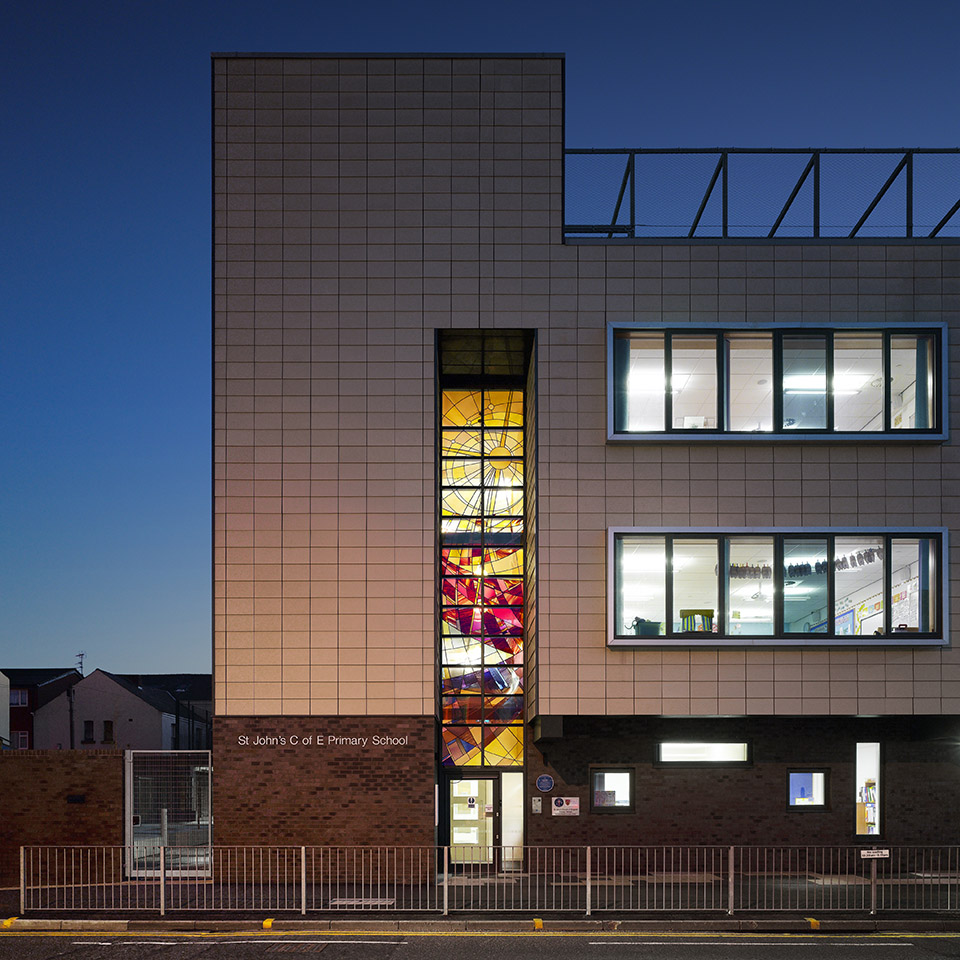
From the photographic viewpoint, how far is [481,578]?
63.9ft

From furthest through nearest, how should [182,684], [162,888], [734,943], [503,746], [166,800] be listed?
[182,684] → [503,746] → [166,800] → [162,888] → [734,943]

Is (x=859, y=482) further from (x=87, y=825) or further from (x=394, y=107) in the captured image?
(x=87, y=825)

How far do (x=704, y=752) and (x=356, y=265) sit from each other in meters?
11.3

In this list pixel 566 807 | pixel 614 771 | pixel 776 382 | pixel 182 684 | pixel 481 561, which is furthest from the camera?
pixel 182 684

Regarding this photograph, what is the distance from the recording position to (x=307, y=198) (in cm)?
1767

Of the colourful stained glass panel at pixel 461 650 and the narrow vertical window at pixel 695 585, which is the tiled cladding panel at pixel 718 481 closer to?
the narrow vertical window at pixel 695 585

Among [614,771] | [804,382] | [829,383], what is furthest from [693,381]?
[614,771]

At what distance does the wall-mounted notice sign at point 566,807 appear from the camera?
57.2ft

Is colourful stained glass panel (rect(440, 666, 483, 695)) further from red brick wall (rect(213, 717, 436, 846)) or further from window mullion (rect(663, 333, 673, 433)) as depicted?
window mullion (rect(663, 333, 673, 433))

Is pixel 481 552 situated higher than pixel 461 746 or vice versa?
pixel 481 552

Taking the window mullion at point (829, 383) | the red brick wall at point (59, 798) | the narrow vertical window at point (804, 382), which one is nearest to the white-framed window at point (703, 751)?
the narrow vertical window at point (804, 382)

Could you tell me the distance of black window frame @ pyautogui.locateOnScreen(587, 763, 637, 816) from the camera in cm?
1744

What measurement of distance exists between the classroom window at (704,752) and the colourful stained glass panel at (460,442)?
279 inches

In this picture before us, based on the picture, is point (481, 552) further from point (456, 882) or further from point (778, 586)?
point (456, 882)
